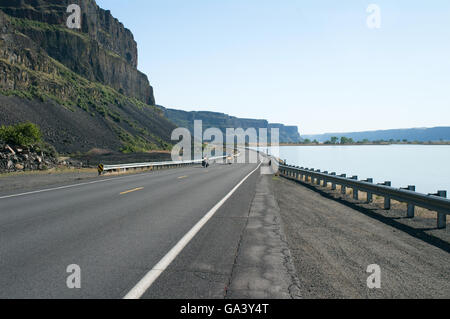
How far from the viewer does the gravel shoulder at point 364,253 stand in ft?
14.0

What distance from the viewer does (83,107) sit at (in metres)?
77.2

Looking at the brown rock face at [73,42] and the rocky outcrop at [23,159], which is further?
the brown rock face at [73,42]

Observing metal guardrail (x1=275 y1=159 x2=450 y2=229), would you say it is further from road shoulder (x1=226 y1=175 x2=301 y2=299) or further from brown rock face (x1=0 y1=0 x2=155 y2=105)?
brown rock face (x1=0 y1=0 x2=155 y2=105)

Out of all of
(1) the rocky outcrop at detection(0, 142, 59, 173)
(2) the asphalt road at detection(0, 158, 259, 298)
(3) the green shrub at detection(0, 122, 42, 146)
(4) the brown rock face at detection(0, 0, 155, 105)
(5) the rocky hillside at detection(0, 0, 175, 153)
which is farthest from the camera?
(4) the brown rock face at detection(0, 0, 155, 105)

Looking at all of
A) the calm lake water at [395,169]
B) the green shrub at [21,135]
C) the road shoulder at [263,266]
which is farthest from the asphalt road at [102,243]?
the calm lake water at [395,169]

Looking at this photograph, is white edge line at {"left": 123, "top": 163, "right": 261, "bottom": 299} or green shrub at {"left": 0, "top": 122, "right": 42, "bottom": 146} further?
green shrub at {"left": 0, "top": 122, "right": 42, "bottom": 146}

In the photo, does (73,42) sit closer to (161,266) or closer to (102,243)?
(102,243)

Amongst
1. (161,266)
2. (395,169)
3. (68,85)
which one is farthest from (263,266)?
(68,85)

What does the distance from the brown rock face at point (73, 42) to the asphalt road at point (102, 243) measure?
3893 inches

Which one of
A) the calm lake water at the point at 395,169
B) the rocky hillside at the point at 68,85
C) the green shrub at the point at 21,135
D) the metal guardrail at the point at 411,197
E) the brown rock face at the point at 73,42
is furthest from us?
the brown rock face at the point at 73,42

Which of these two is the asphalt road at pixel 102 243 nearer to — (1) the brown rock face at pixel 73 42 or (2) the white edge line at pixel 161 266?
(2) the white edge line at pixel 161 266

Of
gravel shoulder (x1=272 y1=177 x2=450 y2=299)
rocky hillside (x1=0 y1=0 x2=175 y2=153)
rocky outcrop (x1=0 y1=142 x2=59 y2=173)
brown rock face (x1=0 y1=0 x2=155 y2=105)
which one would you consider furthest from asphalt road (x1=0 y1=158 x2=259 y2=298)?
brown rock face (x1=0 y1=0 x2=155 y2=105)

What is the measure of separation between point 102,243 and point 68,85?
8200cm

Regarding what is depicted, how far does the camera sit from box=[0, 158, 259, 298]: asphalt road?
166 inches
